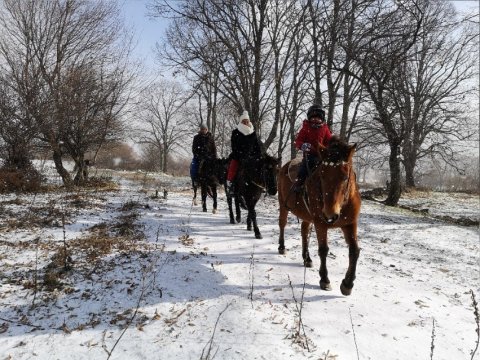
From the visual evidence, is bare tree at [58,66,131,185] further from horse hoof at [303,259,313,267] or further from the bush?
horse hoof at [303,259,313,267]

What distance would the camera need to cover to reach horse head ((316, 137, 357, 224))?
171 inches

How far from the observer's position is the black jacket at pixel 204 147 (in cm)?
→ 1091

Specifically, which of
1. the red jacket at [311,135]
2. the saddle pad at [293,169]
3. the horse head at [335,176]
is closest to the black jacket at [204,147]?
the saddle pad at [293,169]

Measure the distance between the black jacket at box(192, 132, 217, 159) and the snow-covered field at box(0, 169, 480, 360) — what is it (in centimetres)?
319

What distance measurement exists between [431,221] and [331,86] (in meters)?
7.34

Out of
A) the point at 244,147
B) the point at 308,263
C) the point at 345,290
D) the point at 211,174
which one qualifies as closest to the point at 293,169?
the point at 308,263

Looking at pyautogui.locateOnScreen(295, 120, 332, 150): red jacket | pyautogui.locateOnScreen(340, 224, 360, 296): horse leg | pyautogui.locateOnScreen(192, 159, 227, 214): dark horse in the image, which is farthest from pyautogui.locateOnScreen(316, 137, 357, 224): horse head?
pyautogui.locateOnScreen(192, 159, 227, 214): dark horse

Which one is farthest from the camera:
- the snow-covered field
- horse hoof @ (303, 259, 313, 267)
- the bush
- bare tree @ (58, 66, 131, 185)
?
bare tree @ (58, 66, 131, 185)

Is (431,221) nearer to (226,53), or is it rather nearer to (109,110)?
(226,53)

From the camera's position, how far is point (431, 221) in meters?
11.6

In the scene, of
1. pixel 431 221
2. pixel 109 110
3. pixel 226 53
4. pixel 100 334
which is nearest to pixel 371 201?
pixel 431 221

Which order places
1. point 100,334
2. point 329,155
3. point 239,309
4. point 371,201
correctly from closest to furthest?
1. point 100,334
2. point 239,309
3. point 329,155
4. point 371,201

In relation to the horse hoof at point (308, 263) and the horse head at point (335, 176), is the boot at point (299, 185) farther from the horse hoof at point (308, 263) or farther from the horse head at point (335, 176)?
the horse hoof at point (308, 263)

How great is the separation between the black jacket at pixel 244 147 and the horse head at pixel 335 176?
385 cm
